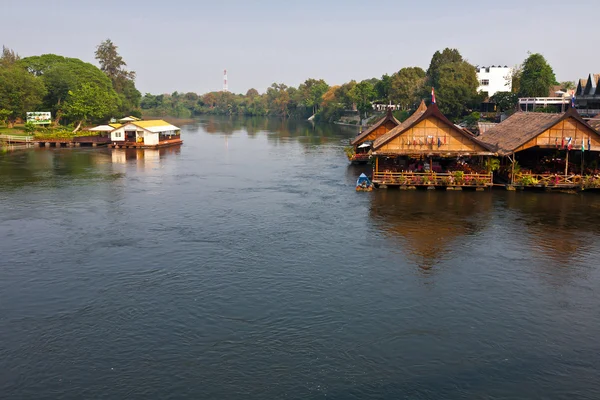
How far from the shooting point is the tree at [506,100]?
10264 cm

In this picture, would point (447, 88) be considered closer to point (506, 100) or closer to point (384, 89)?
point (506, 100)

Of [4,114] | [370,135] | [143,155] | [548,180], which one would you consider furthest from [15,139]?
[548,180]

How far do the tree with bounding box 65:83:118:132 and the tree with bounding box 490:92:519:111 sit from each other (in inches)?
2995

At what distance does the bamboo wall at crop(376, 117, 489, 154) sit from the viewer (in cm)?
4531

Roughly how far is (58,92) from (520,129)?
92.7 metres

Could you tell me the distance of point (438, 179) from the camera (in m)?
46.3

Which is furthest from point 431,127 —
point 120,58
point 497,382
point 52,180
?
point 120,58

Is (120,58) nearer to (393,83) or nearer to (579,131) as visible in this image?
(393,83)

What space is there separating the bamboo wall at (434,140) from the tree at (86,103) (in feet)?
243

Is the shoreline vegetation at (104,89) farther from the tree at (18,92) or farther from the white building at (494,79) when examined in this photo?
the white building at (494,79)

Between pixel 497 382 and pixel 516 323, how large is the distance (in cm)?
483

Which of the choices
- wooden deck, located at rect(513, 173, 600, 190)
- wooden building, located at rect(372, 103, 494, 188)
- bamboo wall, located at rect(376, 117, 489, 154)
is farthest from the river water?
bamboo wall, located at rect(376, 117, 489, 154)

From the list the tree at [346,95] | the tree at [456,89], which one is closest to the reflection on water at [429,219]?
the tree at [456,89]

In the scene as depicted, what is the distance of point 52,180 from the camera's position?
5416 centimetres
